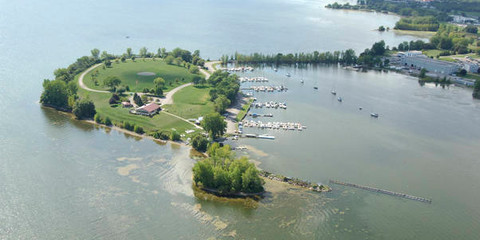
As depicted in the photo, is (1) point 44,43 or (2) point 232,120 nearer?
(2) point 232,120

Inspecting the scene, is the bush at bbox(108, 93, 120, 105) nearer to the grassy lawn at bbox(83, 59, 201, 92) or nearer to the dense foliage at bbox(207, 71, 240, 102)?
the grassy lawn at bbox(83, 59, 201, 92)

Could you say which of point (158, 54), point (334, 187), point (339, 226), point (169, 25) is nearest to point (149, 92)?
point (158, 54)

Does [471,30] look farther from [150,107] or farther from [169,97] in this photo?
[150,107]

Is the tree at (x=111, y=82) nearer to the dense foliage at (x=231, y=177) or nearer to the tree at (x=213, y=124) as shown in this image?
the tree at (x=213, y=124)

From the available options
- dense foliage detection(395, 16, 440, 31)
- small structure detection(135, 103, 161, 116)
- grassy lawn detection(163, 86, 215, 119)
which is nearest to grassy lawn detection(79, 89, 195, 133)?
small structure detection(135, 103, 161, 116)

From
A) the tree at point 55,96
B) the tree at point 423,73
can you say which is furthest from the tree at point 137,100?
the tree at point 423,73

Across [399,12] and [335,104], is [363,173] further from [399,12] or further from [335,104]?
[399,12]

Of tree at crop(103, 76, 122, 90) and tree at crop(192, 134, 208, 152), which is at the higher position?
tree at crop(103, 76, 122, 90)
